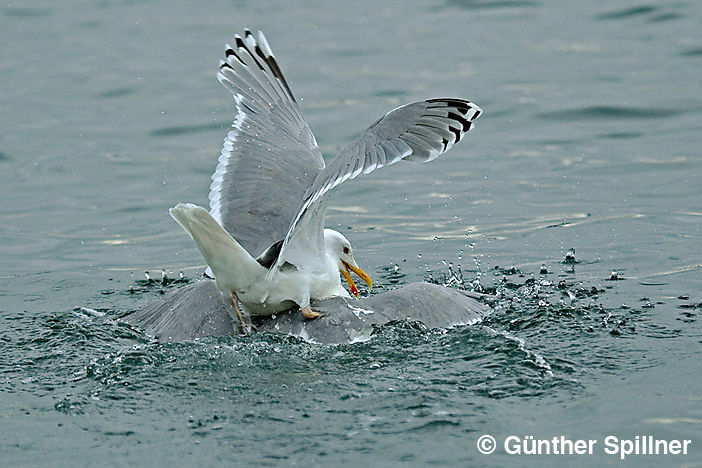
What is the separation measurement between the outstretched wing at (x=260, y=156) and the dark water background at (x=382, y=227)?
882 millimetres

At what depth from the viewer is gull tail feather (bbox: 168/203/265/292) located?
17.0ft

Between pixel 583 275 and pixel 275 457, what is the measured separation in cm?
335

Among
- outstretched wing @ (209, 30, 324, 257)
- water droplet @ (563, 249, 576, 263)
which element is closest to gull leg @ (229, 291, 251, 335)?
outstretched wing @ (209, 30, 324, 257)

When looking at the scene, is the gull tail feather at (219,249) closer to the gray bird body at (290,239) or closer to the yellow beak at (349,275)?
the gray bird body at (290,239)

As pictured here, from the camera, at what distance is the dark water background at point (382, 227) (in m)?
4.60

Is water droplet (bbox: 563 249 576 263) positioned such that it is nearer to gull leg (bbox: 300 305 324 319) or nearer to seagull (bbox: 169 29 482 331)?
seagull (bbox: 169 29 482 331)

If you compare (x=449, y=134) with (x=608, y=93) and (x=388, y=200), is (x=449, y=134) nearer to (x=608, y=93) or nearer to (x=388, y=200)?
(x=388, y=200)

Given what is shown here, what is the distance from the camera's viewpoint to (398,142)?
17.7ft

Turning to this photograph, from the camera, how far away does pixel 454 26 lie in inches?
552

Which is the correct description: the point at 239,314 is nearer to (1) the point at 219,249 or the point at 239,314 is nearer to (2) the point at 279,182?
(1) the point at 219,249

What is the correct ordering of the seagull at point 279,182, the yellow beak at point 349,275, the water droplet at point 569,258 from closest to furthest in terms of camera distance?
1. the seagull at point 279,182
2. the yellow beak at point 349,275
3. the water droplet at point 569,258

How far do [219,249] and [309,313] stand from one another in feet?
2.22

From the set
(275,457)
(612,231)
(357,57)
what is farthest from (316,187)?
(357,57)

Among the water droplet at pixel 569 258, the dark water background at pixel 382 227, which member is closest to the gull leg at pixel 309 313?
the dark water background at pixel 382 227
